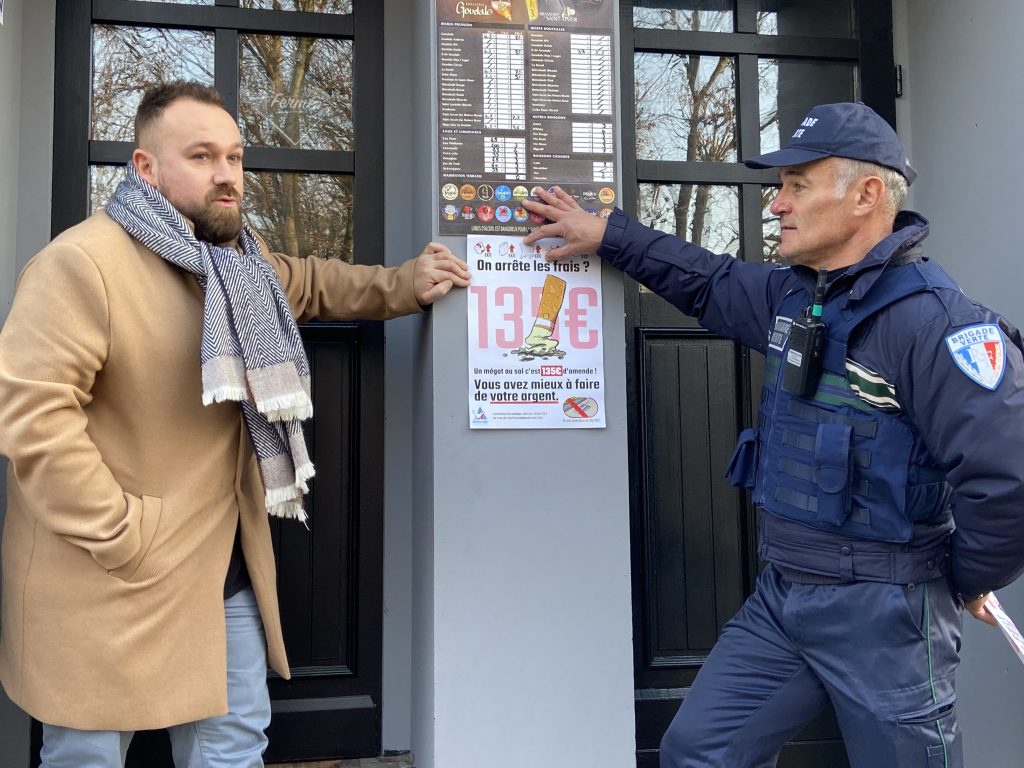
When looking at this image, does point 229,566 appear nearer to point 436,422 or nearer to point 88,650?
point 88,650

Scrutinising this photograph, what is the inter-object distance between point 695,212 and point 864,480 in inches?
60.3

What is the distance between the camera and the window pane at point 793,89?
3523 mm

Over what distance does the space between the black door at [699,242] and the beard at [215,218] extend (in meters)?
1.48

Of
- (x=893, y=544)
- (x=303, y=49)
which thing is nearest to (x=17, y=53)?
(x=303, y=49)

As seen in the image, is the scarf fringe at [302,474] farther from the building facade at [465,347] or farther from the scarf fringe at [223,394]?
the building facade at [465,347]

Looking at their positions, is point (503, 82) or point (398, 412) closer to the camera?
point (503, 82)

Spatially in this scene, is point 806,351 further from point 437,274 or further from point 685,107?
point 685,107

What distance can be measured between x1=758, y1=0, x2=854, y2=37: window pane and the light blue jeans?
2775 millimetres

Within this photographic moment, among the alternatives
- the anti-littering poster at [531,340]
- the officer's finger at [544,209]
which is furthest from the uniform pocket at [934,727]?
the officer's finger at [544,209]

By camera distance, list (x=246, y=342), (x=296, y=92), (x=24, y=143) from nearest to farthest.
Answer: (x=246, y=342) → (x=24, y=143) → (x=296, y=92)

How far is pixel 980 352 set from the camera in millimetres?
2055

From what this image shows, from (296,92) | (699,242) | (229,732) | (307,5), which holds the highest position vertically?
(307,5)

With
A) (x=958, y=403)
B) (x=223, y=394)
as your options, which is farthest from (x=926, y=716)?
(x=223, y=394)

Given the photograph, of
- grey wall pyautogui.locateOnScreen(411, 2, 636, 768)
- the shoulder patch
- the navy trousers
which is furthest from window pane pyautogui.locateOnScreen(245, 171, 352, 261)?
the shoulder patch
